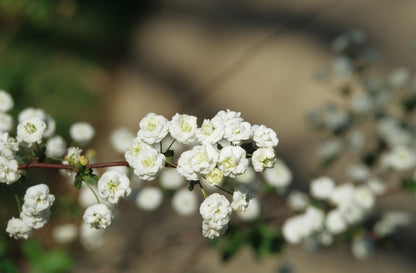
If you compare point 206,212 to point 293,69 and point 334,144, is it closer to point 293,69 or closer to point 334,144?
point 334,144

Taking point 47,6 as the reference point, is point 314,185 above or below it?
below

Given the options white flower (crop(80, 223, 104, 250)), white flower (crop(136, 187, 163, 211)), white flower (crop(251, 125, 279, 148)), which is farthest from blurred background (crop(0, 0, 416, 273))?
white flower (crop(251, 125, 279, 148))

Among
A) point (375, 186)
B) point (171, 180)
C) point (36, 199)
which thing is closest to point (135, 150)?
point (36, 199)

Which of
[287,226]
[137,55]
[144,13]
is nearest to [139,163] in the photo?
[287,226]

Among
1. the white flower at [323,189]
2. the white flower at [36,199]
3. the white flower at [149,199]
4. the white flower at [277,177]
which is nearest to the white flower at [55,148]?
the white flower at [36,199]

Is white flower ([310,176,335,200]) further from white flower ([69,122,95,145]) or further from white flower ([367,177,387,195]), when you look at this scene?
white flower ([69,122,95,145])
